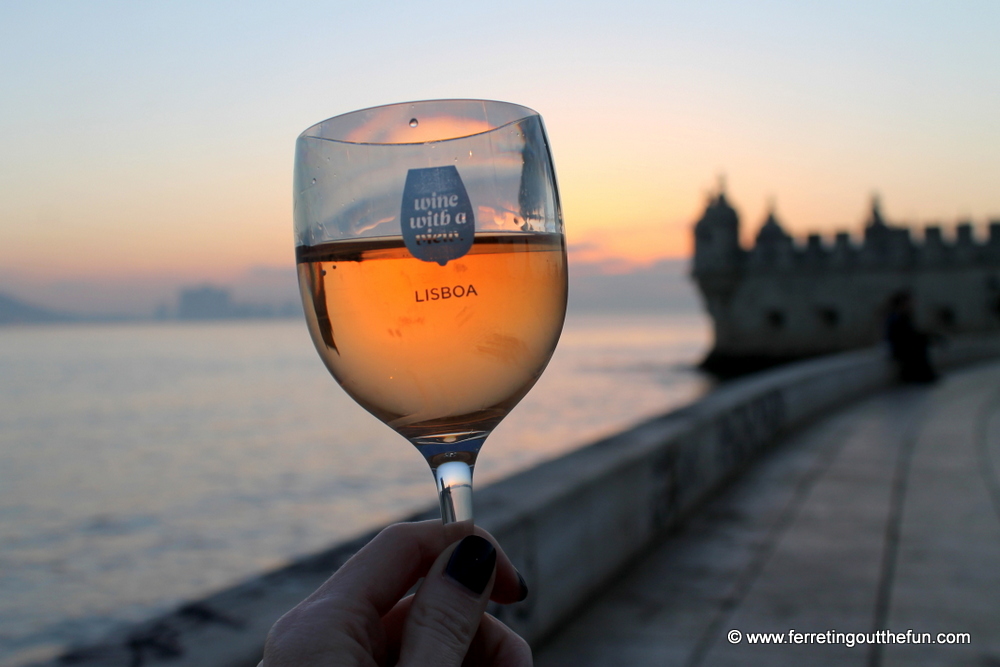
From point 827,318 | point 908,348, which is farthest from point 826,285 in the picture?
point 908,348

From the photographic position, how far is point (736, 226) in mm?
43594

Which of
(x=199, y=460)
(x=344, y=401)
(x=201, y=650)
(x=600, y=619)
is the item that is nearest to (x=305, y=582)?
(x=201, y=650)

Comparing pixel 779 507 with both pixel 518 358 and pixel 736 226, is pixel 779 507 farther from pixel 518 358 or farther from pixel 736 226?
pixel 736 226

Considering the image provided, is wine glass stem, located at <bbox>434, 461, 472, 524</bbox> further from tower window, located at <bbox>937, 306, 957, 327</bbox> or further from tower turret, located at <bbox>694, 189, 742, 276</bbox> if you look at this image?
tower turret, located at <bbox>694, 189, 742, 276</bbox>

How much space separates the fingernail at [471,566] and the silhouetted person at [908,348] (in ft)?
48.6

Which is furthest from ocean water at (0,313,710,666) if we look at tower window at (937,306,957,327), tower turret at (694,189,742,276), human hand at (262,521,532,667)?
tower window at (937,306,957,327)

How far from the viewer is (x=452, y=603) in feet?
3.04

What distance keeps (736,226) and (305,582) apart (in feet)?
143

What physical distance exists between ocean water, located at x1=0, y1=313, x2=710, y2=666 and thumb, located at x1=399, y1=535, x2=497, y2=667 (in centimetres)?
190

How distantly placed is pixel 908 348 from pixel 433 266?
1496 cm

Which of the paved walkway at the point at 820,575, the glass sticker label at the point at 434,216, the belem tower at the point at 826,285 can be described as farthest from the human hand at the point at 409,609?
the belem tower at the point at 826,285

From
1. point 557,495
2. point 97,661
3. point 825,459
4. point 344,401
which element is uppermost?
point 97,661

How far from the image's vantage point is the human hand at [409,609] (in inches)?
36.0

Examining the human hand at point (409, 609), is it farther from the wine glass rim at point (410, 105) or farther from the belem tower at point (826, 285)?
the belem tower at point (826, 285)
